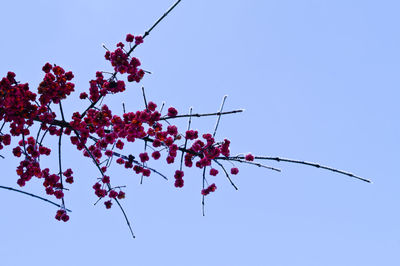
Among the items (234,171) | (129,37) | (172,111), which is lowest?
(234,171)

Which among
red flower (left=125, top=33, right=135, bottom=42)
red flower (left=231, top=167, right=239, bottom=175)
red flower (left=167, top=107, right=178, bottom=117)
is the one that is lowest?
red flower (left=231, top=167, right=239, bottom=175)

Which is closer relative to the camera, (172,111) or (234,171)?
(172,111)

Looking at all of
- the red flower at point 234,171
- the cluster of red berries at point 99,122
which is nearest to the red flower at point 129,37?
the cluster of red berries at point 99,122

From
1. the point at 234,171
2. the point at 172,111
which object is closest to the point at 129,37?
the point at 172,111

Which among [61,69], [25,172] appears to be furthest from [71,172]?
[61,69]

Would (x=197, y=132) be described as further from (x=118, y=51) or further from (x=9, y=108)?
(x=9, y=108)

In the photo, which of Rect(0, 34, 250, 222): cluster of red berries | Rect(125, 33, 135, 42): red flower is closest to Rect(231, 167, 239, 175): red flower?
Rect(0, 34, 250, 222): cluster of red berries

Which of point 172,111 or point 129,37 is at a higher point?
point 129,37

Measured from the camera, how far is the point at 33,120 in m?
7.01

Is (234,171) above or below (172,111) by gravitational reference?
below

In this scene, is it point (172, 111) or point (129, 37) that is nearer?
point (172, 111)

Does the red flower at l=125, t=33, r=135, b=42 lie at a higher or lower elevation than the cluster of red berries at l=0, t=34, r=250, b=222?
higher

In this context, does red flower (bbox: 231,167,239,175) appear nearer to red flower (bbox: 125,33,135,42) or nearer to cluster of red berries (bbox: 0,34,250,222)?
cluster of red berries (bbox: 0,34,250,222)

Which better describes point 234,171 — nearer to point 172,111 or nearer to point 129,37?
point 172,111
